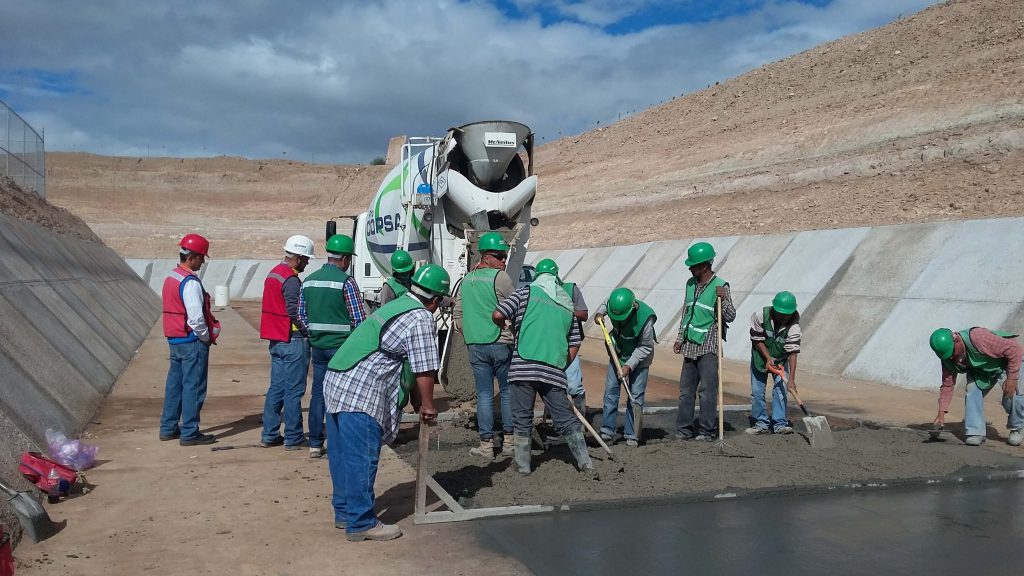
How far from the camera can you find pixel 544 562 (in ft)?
15.4

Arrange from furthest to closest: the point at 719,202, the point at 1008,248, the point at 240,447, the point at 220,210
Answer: the point at 220,210, the point at 719,202, the point at 1008,248, the point at 240,447

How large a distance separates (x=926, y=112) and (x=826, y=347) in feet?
48.7

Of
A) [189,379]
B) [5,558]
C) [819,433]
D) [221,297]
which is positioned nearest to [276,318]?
[189,379]

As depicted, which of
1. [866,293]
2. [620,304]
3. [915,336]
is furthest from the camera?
[866,293]

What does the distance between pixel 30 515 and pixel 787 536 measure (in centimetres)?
476

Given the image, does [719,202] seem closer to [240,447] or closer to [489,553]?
[240,447]

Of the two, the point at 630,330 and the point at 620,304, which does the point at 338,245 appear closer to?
the point at 620,304

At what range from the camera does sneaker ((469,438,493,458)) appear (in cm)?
732

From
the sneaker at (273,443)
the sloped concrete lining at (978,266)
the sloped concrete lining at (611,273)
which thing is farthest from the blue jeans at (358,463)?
the sloped concrete lining at (611,273)

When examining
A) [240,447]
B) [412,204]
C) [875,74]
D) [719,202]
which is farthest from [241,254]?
[240,447]

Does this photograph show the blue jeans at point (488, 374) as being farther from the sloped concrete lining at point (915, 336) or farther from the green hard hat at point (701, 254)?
the sloped concrete lining at point (915, 336)

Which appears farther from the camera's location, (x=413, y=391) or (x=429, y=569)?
(x=413, y=391)

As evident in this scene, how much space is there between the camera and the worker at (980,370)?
25.4 ft

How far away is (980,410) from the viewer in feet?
25.8
